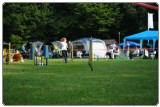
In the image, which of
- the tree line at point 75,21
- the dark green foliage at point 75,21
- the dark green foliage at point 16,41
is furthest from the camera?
the dark green foliage at point 75,21

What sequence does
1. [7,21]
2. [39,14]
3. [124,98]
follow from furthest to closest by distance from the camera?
[39,14] < [7,21] < [124,98]

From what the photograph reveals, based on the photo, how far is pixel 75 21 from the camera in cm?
4525

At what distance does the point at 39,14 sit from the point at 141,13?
36.0 feet

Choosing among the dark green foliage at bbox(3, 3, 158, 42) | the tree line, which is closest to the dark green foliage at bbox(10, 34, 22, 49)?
the tree line

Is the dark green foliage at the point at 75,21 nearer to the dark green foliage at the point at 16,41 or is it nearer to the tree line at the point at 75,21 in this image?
the tree line at the point at 75,21

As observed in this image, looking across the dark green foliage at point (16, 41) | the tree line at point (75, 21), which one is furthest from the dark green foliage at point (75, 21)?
the dark green foliage at point (16, 41)

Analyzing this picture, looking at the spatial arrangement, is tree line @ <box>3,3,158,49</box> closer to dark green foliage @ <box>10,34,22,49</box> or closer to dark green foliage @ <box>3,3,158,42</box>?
dark green foliage @ <box>3,3,158,42</box>

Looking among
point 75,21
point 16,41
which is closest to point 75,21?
point 75,21

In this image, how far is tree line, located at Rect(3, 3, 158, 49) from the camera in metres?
42.3

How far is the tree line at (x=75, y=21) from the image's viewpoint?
42309mm

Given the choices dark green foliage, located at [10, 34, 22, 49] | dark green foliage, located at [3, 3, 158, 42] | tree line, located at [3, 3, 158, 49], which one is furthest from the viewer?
dark green foliage, located at [3, 3, 158, 42]

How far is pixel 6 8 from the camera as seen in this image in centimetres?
4012

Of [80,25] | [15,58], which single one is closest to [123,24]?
[80,25]

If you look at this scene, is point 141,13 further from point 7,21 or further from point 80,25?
point 7,21
